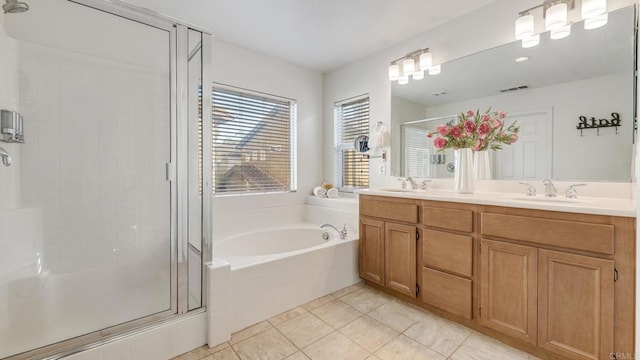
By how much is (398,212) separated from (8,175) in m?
2.50

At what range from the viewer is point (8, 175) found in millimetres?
1548

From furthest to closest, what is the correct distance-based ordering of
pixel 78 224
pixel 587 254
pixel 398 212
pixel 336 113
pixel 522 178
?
pixel 336 113 < pixel 398 212 < pixel 522 178 < pixel 78 224 < pixel 587 254

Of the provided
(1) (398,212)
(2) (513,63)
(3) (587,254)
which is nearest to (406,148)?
(1) (398,212)

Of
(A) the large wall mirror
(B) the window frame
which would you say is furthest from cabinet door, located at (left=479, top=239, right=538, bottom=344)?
(B) the window frame

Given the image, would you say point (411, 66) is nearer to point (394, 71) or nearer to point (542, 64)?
point (394, 71)

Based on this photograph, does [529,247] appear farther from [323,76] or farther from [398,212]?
[323,76]

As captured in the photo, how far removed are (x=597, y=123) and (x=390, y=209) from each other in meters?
1.40

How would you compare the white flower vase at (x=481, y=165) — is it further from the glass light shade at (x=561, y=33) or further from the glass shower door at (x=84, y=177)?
the glass shower door at (x=84, y=177)

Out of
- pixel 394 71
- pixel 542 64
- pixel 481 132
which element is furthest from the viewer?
pixel 394 71

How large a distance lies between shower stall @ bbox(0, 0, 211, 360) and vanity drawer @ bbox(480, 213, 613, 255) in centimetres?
181

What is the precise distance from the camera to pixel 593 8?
1.63 m

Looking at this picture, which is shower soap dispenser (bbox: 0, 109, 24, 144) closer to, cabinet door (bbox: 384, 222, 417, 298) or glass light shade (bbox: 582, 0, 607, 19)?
cabinet door (bbox: 384, 222, 417, 298)

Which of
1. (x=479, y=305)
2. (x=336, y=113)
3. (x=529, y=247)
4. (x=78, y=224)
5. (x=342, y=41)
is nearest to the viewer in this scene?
(x=529, y=247)

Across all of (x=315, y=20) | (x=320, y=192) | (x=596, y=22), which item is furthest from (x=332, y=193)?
(x=596, y=22)
